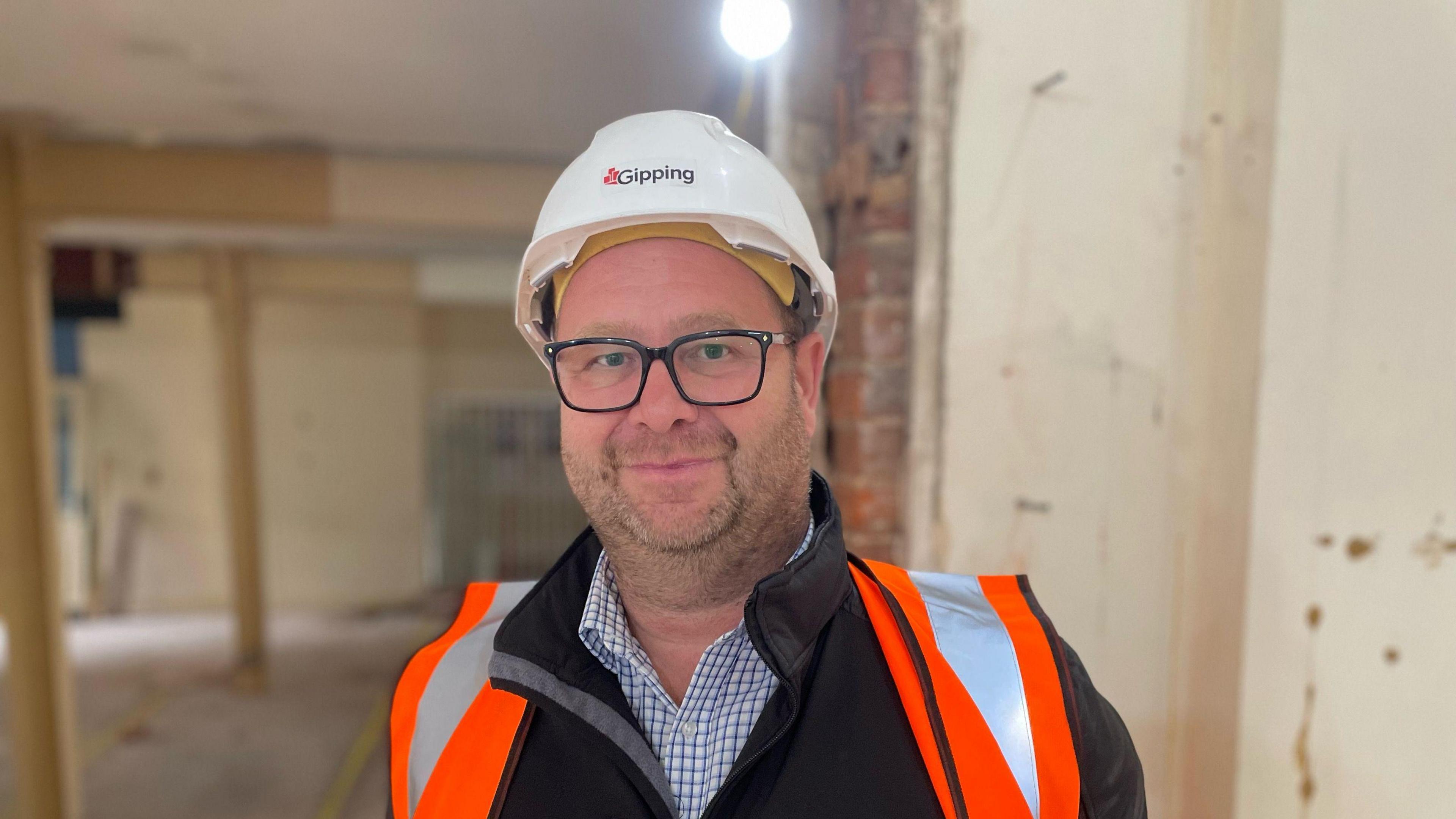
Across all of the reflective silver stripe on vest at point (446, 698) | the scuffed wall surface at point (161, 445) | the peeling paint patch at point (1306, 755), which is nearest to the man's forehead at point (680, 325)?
the reflective silver stripe on vest at point (446, 698)

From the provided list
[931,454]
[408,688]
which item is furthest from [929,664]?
[408,688]

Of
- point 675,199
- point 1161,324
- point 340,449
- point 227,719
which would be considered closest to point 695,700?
point 675,199

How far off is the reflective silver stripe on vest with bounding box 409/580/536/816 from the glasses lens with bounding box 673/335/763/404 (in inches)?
15.1

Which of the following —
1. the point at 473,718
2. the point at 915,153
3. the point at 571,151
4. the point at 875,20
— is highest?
the point at 571,151

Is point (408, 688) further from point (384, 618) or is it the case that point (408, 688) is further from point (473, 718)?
point (384, 618)

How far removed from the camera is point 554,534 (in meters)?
8.29

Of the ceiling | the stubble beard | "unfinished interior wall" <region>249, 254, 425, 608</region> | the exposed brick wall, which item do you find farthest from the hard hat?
"unfinished interior wall" <region>249, 254, 425, 608</region>

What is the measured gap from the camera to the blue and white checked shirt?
2.91ft

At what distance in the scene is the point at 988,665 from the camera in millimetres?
932

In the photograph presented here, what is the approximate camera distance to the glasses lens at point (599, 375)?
0.97 metres

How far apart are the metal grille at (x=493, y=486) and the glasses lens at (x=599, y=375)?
721 centimetres

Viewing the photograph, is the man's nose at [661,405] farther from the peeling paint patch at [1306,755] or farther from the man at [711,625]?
the peeling paint patch at [1306,755]

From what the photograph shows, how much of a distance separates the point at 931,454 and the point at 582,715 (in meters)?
0.76

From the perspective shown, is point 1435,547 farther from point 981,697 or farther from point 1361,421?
point 981,697
